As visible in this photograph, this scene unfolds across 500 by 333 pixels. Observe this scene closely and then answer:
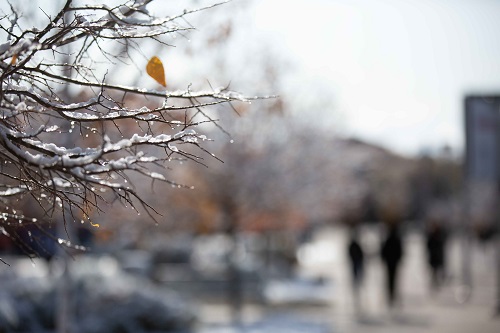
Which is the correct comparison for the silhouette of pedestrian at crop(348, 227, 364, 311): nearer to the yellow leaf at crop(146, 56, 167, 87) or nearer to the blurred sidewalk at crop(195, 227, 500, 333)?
the blurred sidewalk at crop(195, 227, 500, 333)

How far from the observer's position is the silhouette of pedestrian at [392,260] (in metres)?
15.9

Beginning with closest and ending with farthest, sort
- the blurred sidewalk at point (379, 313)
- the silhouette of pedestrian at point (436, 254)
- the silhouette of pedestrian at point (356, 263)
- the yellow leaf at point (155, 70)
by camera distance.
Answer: the yellow leaf at point (155, 70), the blurred sidewalk at point (379, 313), the silhouette of pedestrian at point (356, 263), the silhouette of pedestrian at point (436, 254)

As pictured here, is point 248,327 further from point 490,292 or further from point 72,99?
point 490,292

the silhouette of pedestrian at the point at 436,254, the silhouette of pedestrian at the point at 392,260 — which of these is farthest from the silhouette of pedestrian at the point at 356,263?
the silhouette of pedestrian at the point at 436,254

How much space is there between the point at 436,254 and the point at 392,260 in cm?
361

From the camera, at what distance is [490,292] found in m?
19.0

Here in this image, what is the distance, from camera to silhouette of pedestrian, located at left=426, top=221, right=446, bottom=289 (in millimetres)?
19281

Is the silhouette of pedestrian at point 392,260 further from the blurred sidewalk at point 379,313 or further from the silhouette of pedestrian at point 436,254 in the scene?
the silhouette of pedestrian at point 436,254

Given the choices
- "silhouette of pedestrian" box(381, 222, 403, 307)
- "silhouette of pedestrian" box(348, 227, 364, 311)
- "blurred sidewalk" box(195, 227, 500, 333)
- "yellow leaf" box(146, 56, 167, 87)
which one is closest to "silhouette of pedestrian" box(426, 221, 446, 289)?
"blurred sidewalk" box(195, 227, 500, 333)

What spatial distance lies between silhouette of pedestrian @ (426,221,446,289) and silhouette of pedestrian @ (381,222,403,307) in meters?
3.04

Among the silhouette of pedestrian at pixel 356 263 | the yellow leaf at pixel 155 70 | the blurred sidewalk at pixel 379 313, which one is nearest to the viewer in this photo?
the yellow leaf at pixel 155 70

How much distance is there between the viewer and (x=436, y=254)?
1931 centimetres

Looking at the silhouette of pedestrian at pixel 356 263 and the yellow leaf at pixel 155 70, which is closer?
the yellow leaf at pixel 155 70

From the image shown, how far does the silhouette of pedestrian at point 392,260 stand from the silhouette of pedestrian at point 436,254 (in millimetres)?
3042
